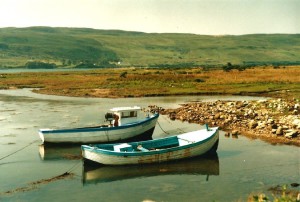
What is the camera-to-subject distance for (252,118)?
143ft

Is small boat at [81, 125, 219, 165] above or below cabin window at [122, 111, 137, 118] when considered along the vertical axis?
below

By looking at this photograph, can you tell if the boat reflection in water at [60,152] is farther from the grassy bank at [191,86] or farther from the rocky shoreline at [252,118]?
the grassy bank at [191,86]

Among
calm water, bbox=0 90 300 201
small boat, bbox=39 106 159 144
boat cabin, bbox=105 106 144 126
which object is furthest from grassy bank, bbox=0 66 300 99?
calm water, bbox=0 90 300 201

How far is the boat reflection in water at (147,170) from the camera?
2752cm

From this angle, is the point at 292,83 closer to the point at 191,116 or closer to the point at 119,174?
the point at 191,116

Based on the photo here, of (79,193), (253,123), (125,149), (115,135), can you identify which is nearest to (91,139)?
(115,135)

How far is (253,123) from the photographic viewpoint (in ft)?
131

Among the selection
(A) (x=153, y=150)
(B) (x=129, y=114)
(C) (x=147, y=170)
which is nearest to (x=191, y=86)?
(B) (x=129, y=114)

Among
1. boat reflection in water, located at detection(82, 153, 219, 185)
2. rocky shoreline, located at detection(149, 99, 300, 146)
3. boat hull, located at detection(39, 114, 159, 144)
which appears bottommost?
boat reflection in water, located at detection(82, 153, 219, 185)

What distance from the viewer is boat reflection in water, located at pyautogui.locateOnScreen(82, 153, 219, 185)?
27516 millimetres

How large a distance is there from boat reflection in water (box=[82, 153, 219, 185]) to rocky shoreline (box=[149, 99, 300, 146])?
853cm

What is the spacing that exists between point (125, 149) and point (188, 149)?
4.89 m

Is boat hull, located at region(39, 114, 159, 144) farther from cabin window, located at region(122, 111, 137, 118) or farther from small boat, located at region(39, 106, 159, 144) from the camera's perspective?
cabin window, located at region(122, 111, 137, 118)

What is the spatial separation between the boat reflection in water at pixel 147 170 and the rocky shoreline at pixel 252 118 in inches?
336
